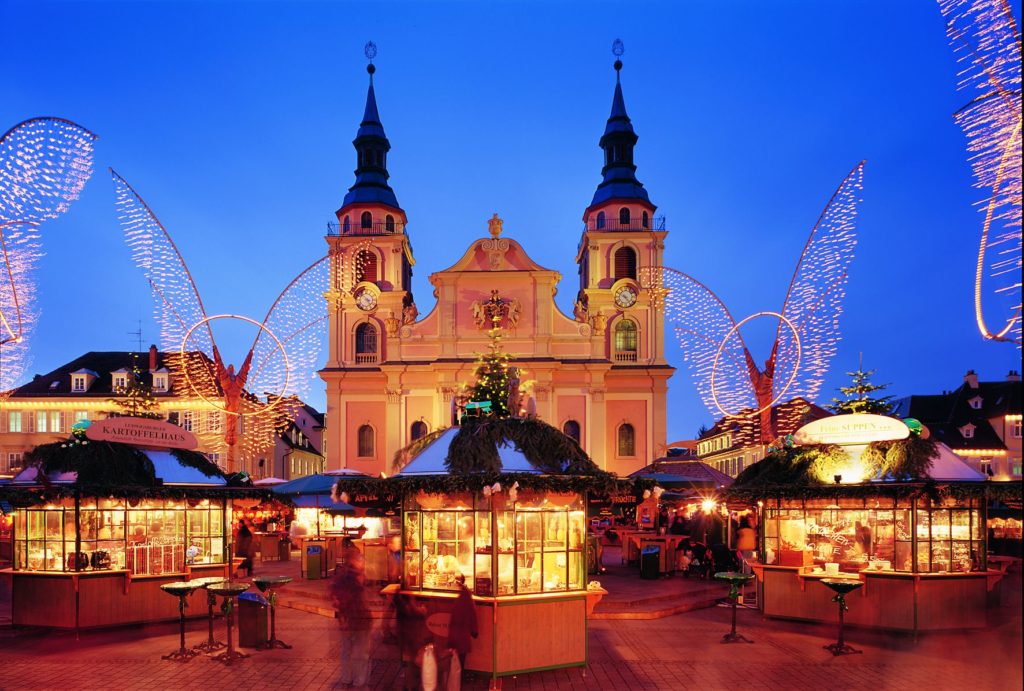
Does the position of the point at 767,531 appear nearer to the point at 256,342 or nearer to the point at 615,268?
the point at 256,342

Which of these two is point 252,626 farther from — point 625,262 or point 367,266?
point 625,262

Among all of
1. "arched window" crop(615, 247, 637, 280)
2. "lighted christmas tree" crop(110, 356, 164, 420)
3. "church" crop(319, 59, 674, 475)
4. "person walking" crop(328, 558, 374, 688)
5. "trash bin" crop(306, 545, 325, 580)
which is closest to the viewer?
"person walking" crop(328, 558, 374, 688)

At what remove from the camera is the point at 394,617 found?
1187 centimetres

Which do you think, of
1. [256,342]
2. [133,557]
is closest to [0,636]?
[133,557]

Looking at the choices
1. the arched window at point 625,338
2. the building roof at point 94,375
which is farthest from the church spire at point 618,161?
the building roof at point 94,375

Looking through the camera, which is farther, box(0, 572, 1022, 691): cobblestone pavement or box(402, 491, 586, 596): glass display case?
box(402, 491, 586, 596): glass display case

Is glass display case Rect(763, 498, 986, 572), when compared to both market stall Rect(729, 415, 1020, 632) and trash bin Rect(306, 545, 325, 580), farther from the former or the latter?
trash bin Rect(306, 545, 325, 580)

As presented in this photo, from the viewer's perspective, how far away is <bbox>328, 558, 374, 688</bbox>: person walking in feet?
32.9

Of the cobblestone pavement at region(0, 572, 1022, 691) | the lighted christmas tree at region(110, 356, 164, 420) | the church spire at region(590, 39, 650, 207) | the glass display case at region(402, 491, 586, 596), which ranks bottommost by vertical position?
the cobblestone pavement at region(0, 572, 1022, 691)

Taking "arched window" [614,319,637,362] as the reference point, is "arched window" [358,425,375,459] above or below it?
below

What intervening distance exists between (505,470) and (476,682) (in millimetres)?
2497

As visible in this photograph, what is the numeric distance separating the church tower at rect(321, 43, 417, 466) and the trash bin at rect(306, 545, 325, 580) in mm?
24024

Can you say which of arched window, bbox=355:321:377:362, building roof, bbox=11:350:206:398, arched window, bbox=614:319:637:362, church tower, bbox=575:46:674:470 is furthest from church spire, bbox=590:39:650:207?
building roof, bbox=11:350:206:398

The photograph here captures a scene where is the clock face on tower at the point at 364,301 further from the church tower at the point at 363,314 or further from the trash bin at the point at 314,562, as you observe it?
the trash bin at the point at 314,562
